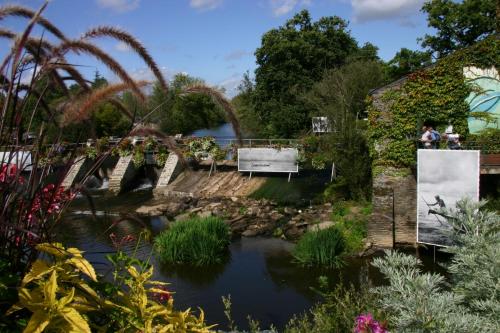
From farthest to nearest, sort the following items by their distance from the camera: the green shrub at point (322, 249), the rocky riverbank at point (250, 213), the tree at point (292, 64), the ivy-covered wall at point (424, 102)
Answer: the tree at point (292, 64), the rocky riverbank at point (250, 213), the ivy-covered wall at point (424, 102), the green shrub at point (322, 249)

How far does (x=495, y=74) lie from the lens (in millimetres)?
13461

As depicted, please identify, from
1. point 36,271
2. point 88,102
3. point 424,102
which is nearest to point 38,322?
point 36,271

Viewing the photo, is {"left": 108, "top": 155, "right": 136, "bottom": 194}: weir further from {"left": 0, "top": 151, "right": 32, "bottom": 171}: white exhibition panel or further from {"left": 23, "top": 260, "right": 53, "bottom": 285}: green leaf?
{"left": 23, "top": 260, "right": 53, "bottom": 285}: green leaf

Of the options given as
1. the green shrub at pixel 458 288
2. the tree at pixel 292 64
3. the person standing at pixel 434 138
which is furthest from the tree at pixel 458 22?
the green shrub at pixel 458 288

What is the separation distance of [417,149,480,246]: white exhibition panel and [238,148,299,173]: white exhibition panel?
10347 millimetres

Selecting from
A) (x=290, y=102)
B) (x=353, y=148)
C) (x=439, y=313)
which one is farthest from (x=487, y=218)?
(x=290, y=102)

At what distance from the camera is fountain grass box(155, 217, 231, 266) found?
42.4ft

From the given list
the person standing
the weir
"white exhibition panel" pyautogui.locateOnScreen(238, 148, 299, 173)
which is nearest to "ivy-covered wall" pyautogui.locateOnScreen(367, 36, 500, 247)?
the person standing

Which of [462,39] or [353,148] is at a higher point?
[462,39]

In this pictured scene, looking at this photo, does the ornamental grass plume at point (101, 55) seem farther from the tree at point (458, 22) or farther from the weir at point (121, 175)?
the tree at point (458, 22)

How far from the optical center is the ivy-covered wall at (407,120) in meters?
13.5

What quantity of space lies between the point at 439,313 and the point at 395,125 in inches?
478

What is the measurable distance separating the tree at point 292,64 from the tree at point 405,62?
4801mm

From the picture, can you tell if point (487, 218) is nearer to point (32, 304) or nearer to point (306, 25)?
point (32, 304)
